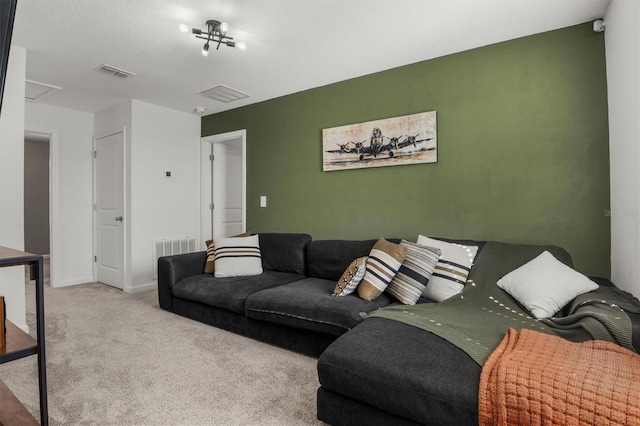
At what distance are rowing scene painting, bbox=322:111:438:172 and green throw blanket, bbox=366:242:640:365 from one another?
1137 millimetres

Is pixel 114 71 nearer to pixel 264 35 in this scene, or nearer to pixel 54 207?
pixel 264 35

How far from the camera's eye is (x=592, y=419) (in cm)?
108

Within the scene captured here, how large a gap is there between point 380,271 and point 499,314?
793mm

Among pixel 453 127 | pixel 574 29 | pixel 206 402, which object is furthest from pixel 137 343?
pixel 574 29

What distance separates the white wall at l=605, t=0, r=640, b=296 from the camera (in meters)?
1.84

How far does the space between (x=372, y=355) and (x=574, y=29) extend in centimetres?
276

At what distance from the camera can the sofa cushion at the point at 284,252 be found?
3.39 metres

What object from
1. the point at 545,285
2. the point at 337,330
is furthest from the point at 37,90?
the point at 545,285

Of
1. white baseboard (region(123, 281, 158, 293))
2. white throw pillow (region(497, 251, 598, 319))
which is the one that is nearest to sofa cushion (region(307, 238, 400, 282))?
white throw pillow (region(497, 251, 598, 319))

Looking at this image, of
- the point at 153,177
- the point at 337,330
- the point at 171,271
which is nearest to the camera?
the point at 337,330

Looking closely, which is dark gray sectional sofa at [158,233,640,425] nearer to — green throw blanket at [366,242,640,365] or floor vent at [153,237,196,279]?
green throw blanket at [366,242,640,365]

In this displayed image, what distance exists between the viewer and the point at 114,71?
10.9 feet

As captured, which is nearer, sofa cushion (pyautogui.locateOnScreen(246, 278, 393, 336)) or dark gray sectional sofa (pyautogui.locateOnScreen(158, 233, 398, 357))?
sofa cushion (pyautogui.locateOnScreen(246, 278, 393, 336))

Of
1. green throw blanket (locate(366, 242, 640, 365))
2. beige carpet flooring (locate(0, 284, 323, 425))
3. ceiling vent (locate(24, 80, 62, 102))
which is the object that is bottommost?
beige carpet flooring (locate(0, 284, 323, 425))
